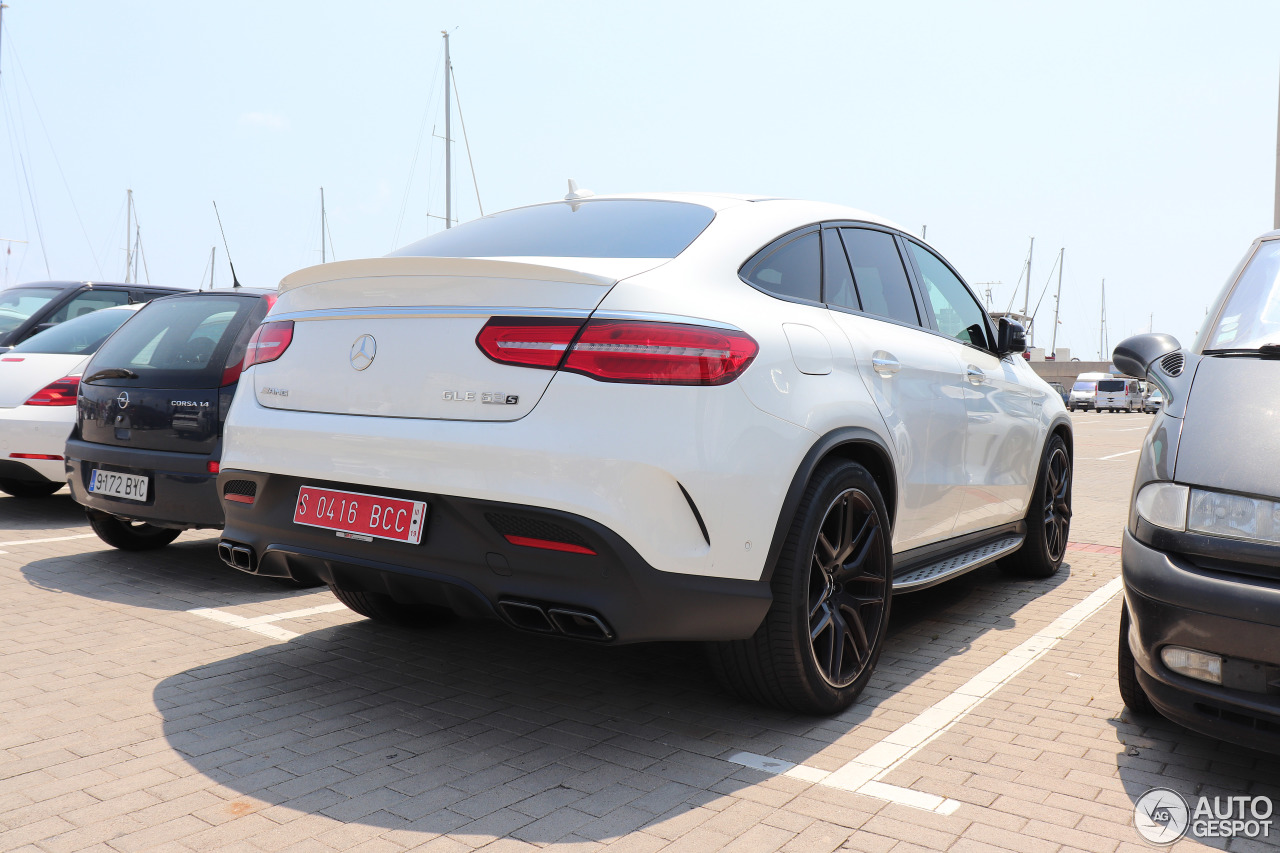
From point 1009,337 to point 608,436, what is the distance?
3.19 meters

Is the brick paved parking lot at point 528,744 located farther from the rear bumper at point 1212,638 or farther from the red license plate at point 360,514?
the red license plate at point 360,514

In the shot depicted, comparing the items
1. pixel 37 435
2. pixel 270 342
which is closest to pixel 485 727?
pixel 270 342

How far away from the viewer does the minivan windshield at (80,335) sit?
7.41 meters

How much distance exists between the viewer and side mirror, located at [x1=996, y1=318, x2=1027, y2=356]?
17.0 feet

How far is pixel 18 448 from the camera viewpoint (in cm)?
689

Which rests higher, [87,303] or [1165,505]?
[87,303]

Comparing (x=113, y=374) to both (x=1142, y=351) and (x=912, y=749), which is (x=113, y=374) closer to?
(x=912, y=749)

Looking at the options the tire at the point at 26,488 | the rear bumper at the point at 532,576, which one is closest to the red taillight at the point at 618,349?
the rear bumper at the point at 532,576

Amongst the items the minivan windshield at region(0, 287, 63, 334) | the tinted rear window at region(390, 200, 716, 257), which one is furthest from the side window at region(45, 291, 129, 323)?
the tinted rear window at region(390, 200, 716, 257)

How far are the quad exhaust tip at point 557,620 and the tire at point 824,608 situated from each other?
0.58 metres

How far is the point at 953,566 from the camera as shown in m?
4.32

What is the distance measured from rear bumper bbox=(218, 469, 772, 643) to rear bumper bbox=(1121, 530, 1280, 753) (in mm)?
1079

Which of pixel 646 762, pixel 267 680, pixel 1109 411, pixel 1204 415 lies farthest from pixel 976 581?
pixel 1109 411

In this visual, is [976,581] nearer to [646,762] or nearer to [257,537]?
[646,762]
